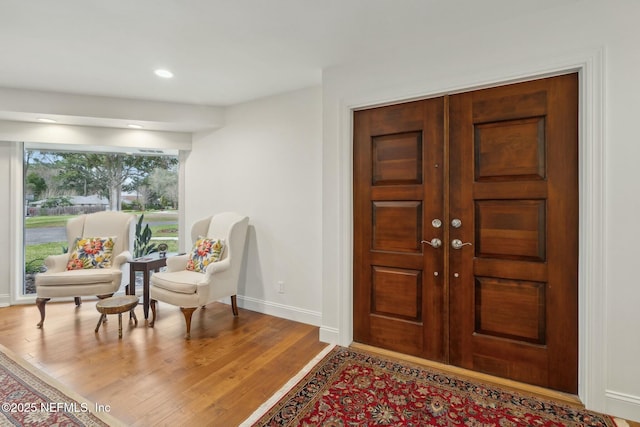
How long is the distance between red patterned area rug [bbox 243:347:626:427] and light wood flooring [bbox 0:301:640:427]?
0.45 ft

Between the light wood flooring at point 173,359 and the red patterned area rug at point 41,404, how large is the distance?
2.5 inches

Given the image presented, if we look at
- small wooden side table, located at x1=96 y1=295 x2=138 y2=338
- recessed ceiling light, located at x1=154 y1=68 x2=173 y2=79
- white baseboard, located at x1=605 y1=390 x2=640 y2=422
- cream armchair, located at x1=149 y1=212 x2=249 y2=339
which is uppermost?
recessed ceiling light, located at x1=154 y1=68 x2=173 y2=79

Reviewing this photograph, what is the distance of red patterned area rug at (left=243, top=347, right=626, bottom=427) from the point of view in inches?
68.6

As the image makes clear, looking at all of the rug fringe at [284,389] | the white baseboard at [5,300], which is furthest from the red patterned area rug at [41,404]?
the white baseboard at [5,300]

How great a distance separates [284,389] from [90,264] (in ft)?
9.27

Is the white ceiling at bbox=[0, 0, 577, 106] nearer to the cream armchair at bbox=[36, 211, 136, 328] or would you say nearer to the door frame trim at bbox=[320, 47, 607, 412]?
the door frame trim at bbox=[320, 47, 607, 412]

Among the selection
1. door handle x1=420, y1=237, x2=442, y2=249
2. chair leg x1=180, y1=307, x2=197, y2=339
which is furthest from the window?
door handle x1=420, y1=237, x2=442, y2=249

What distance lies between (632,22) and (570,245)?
1297mm

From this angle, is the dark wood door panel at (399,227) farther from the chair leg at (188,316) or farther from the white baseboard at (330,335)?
the chair leg at (188,316)

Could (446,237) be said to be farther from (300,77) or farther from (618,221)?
(300,77)

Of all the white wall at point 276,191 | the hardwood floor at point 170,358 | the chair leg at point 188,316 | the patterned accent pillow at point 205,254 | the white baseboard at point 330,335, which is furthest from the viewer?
the patterned accent pillow at point 205,254

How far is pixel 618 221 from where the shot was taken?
69.9 inches

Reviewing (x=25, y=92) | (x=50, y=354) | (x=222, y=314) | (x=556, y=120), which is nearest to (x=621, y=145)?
(x=556, y=120)

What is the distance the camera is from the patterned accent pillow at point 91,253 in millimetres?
3482
